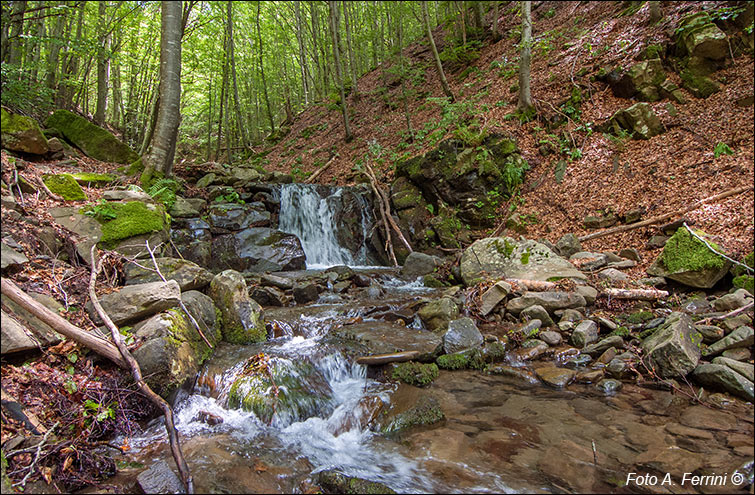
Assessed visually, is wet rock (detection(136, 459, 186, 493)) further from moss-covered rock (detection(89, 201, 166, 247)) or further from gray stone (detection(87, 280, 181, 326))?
moss-covered rock (detection(89, 201, 166, 247))

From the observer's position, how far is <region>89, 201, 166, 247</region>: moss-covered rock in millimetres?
5551

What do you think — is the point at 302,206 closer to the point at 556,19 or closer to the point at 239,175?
the point at 239,175

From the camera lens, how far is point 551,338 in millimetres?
4887

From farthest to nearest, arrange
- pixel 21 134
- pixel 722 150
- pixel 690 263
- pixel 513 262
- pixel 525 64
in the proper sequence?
pixel 525 64, pixel 513 262, pixel 722 150, pixel 21 134, pixel 690 263

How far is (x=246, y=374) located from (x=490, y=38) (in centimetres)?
1885

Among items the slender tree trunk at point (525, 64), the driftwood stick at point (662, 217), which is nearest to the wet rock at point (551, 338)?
the driftwood stick at point (662, 217)

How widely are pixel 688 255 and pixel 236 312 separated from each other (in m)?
6.91

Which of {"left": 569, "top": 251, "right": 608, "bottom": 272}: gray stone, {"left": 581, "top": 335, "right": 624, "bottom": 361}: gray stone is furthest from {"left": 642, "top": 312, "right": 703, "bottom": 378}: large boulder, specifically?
{"left": 569, "top": 251, "right": 608, "bottom": 272}: gray stone

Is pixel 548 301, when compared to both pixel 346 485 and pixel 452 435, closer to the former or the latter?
pixel 452 435

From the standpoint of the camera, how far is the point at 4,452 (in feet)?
7.63

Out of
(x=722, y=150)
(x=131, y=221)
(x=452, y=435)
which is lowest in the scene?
(x=452, y=435)

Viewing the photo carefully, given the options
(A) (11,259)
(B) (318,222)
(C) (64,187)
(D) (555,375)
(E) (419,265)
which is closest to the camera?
(A) (11,259)

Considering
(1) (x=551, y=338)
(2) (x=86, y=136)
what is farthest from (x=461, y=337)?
(2) (x=86, y=136)

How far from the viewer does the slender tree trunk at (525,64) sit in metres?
10.1
